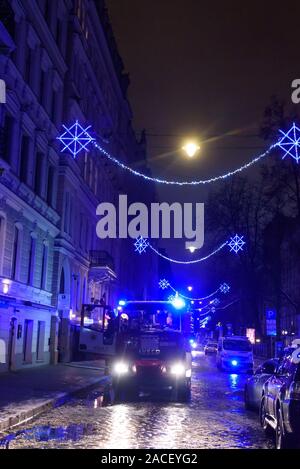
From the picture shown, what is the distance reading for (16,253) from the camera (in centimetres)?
2639

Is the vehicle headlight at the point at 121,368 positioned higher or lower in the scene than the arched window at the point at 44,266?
lower

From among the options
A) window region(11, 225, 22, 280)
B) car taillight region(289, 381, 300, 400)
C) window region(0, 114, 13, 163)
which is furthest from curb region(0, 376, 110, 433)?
window region(0, 114, 13, 163)

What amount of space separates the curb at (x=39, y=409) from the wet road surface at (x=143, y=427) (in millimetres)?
207

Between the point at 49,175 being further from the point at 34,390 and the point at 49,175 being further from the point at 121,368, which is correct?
the point at 121,368

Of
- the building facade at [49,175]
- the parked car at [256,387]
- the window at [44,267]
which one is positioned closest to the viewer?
the parked car at [256,387]

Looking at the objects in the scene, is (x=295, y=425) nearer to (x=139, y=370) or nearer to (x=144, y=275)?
(x=139, y=370)

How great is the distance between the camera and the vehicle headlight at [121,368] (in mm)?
18047

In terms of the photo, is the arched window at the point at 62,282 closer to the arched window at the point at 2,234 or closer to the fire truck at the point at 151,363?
the arched window at the point at 2,234

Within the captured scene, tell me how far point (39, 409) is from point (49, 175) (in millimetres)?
19727

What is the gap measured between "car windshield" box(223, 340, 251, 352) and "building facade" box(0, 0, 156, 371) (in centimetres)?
947

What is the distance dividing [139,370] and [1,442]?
8088mm

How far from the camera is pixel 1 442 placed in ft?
33.4

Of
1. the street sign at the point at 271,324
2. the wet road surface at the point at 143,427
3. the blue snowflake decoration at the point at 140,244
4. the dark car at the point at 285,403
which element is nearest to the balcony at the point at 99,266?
the blue snowflake decoration at the point at 140,244
